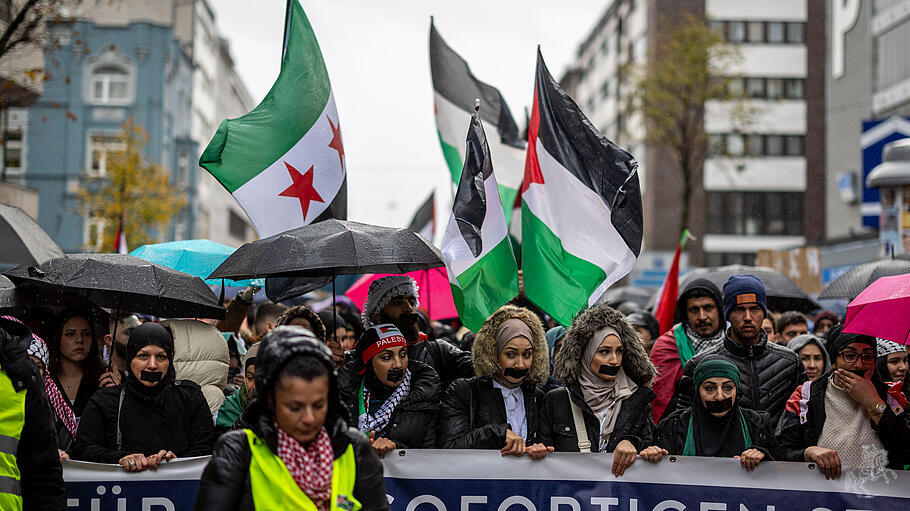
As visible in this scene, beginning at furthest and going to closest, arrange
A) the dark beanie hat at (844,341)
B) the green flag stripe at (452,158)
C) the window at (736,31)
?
the window at (736,31)
the green flag stripe at (452,158)
the dark beanie hat at (844,341)

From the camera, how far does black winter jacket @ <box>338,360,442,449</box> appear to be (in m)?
5.83

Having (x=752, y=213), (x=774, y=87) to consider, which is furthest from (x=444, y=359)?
(x=774, y=87)

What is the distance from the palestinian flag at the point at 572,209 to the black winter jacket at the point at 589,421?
81 centimetres

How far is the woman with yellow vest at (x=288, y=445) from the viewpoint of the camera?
368cm

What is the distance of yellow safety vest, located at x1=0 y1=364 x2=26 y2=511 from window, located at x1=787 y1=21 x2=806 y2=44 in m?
52.7

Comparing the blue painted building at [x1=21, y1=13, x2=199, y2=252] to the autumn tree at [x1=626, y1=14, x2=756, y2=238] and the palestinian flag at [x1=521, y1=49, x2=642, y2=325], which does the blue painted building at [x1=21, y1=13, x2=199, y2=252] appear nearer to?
the autumn tree at [x1=626, y1=14, x2=756, y2=238]

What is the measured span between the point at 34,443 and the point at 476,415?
2247 mm

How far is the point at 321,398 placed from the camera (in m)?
3.71

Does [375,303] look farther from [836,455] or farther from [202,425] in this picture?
[836,455]

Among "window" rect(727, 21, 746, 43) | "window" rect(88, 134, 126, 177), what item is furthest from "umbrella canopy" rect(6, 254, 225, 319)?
"window" rect(727, 21, 746, 43)

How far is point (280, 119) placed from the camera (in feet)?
26.5

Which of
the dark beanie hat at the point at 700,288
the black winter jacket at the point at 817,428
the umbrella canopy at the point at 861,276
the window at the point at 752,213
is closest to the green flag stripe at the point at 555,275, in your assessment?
the dark beanie hat at the point at 700,288

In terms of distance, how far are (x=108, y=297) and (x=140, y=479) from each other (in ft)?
6.48

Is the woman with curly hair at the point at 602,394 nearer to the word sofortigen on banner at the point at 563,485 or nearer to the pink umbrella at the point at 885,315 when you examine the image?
the word sofortigen on banner at the point at 563,485
